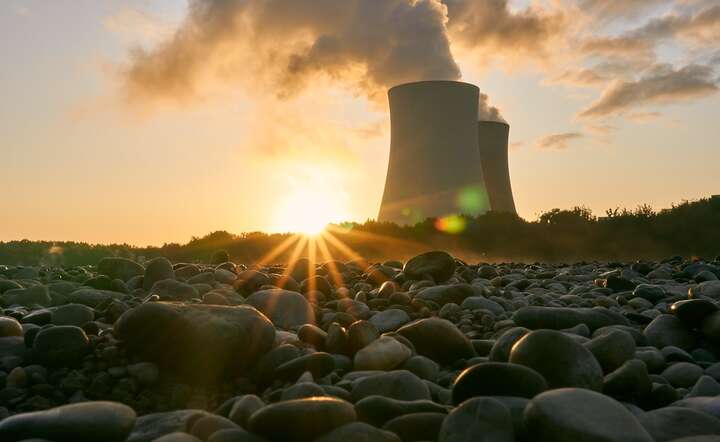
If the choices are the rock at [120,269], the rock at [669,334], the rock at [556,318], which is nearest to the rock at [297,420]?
the rock at [556,318]

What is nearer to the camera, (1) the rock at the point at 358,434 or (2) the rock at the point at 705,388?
(1) the rock at the point at 358,434

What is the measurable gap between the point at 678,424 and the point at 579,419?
0.28 meters

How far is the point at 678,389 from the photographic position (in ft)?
6.24

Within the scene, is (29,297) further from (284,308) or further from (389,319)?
(389,319)

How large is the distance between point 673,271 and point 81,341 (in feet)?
13.7

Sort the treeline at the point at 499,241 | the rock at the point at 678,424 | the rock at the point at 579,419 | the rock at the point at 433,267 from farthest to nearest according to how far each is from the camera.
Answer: the treeline at the point at 499,241 < the rock at the point at 433,267 < the rock at the point at 678,424 < the rock at the point at 579,419

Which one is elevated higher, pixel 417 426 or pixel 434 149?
pixel 434 149

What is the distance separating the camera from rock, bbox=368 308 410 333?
254 centimetres

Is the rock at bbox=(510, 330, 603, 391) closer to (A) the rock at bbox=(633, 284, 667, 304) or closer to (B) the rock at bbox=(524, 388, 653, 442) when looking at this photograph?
(B) the rock at bbox=(524, 388, 653, 442)

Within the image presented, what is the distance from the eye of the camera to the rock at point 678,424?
137cm

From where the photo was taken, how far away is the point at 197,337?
1940 millimetres

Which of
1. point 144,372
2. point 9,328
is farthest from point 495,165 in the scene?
point 144,372

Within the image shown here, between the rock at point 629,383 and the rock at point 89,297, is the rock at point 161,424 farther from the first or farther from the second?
the rock at point 89,297

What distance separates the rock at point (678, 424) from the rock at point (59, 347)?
1.54 meters
